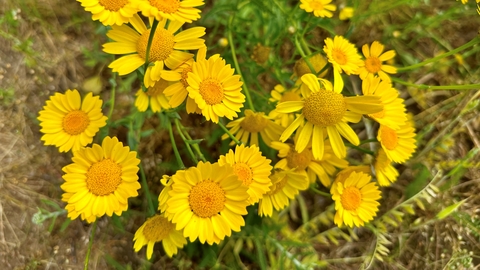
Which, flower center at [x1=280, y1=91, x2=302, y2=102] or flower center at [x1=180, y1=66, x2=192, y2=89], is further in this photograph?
flower center at [x1=280, y1=91, x2=302, y2=102]

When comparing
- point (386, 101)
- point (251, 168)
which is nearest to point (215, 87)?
point (251, 168)

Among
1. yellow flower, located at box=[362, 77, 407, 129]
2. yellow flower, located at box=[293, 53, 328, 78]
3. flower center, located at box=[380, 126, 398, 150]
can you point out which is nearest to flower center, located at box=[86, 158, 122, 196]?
yellow flower, located at box=[293, 53, 328, 78]

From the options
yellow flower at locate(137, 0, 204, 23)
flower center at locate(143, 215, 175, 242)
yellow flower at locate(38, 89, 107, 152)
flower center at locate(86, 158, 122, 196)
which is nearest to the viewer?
yellow flower at locate(137, 0, 204, 23)

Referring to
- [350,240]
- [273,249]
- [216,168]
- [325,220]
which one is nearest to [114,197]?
[216,168]

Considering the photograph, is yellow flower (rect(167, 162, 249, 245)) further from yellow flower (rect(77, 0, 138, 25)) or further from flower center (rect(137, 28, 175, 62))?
yellow flower (rect(77, 0, 138, 25))

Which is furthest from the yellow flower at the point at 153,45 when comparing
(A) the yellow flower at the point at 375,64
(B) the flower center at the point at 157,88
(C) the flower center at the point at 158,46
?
(A) the yellow flower at the point at 375,64

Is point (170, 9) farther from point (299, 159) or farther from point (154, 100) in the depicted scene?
point (299, 159)

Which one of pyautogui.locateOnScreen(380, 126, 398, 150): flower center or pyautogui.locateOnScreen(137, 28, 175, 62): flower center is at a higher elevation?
pyautogui.locateOnScreen(137, 28, 175, 62): flower center
